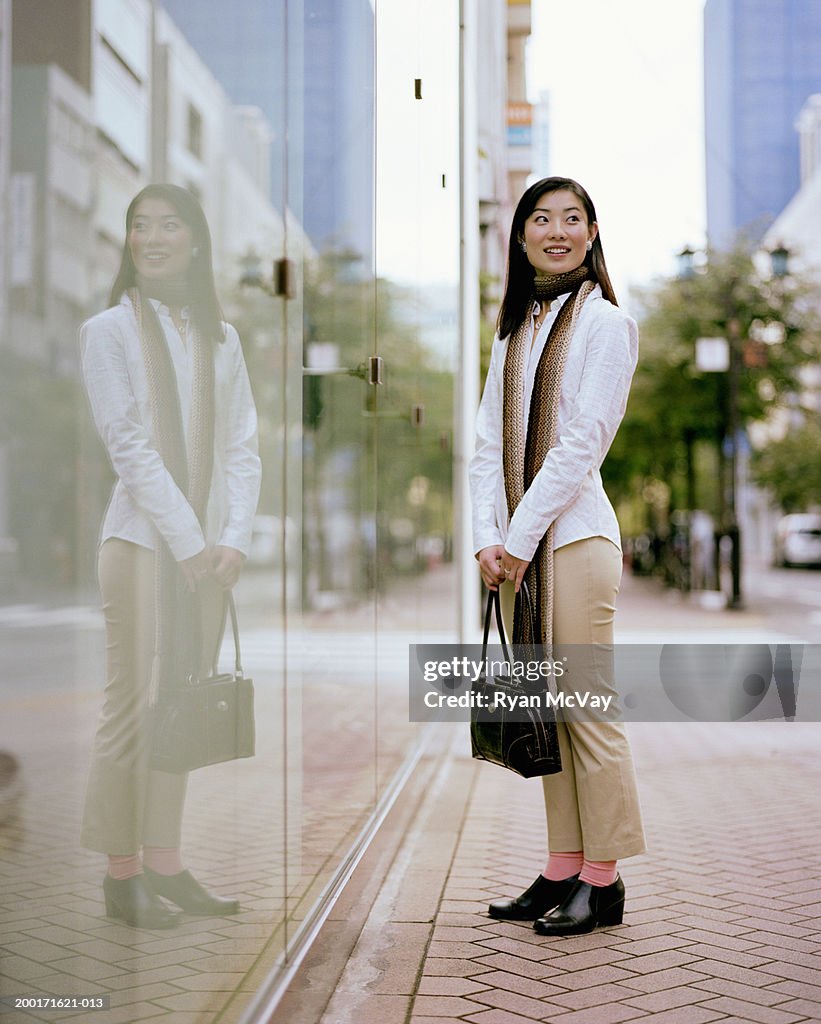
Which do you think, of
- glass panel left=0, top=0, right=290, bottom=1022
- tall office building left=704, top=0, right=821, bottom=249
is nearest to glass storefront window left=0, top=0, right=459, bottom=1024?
glass panel left=0, top=0, right=290, bottom=1022

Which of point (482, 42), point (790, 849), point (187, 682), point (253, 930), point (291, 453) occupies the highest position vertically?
point (482, 42)

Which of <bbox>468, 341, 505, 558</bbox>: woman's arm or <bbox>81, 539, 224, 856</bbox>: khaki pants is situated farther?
<bbox>468, 341, 505, 558</bbox>: woman's arm

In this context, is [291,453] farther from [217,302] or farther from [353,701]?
[353,701]

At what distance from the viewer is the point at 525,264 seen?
3484 mm

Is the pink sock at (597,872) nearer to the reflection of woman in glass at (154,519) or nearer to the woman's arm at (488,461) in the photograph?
the woman's arm at (488,461)

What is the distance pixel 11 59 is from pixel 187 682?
3.31ft

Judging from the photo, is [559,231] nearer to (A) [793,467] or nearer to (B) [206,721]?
(B) [206,721]

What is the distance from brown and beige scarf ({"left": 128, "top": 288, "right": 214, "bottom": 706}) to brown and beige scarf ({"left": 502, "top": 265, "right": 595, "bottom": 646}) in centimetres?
122

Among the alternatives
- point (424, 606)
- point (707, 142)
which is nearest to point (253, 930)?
point (424, 606)

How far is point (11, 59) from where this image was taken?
1.54 meters

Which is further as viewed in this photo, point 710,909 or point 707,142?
point 707,142

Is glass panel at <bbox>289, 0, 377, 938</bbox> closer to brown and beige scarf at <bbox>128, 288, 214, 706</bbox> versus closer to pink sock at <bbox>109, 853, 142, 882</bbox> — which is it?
brown and beige scarf at <bbox>128, 288, 214, 706</bbox>

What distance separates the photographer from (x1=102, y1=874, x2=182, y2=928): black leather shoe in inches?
72.0

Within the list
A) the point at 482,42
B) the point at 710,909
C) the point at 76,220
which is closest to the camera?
the point at 76,220
